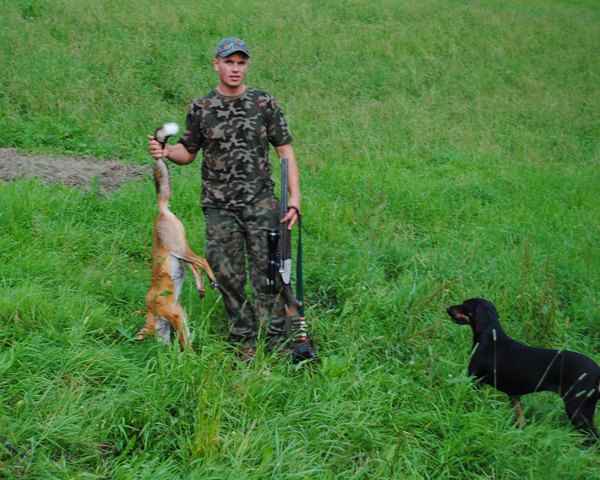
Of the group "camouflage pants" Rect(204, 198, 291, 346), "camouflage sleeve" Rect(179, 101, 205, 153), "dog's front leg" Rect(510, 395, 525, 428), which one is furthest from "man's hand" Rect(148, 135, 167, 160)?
"dog's front leg" Rect(510, 395, 525, 428)

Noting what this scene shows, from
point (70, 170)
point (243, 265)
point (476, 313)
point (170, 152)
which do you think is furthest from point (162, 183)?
point (70, 170)

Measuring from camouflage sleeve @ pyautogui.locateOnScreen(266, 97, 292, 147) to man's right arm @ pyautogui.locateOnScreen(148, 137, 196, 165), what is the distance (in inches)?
19.7

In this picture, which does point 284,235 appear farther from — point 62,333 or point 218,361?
point 62,333

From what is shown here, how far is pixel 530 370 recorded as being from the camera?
4207mm

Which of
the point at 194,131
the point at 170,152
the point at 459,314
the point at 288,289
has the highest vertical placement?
the point at 194,131

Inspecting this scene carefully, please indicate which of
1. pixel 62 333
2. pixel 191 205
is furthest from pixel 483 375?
pixel 191 205

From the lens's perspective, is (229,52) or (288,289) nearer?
(229,52)

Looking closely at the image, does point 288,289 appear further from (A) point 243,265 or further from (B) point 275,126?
(B) point 275,126

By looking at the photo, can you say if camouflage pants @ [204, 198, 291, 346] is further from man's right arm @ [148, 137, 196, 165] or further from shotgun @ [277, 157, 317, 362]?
man's right arm @ [148, 137, 196, 165]

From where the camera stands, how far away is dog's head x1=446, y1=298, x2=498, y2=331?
447 centimetres

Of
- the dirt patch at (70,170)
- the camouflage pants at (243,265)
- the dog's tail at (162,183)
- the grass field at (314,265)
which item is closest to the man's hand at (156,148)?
the dog's tail at (162,183)

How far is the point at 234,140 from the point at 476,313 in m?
1.80

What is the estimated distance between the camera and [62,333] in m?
4.25

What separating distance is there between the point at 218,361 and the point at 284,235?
34.1 inches
